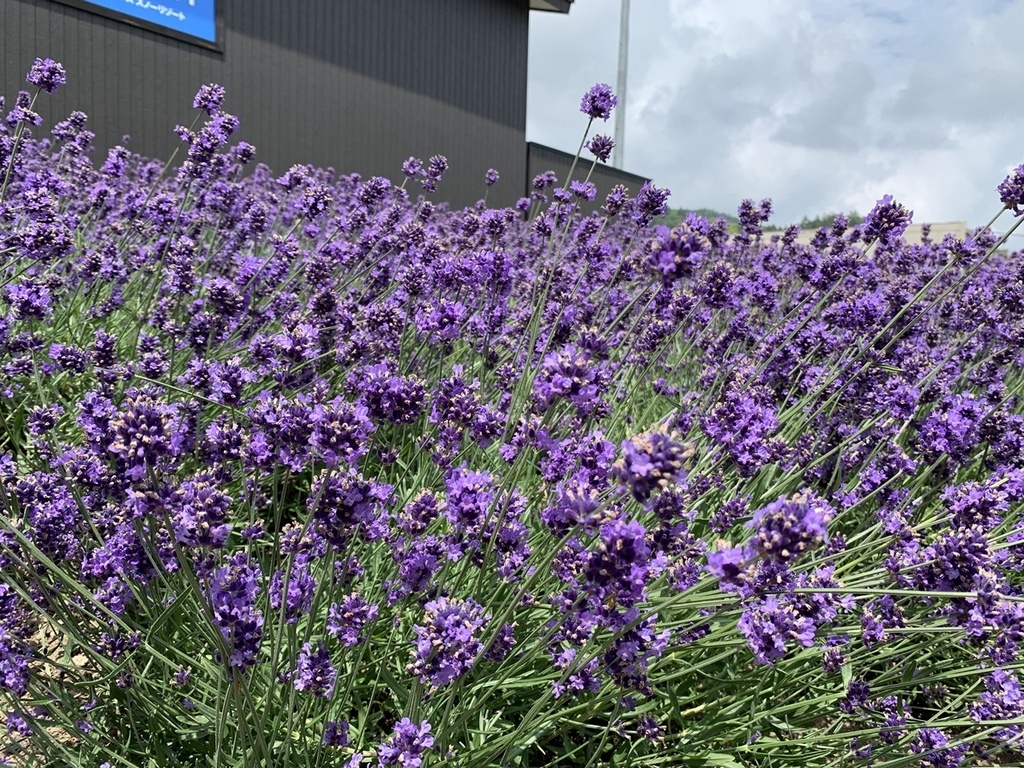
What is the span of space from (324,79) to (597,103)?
46.8 feet

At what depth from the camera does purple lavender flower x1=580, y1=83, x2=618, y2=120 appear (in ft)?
10.8

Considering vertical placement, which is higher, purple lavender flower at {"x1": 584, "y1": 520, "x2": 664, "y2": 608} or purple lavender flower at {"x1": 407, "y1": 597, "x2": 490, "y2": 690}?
purple lavender flower at {"x1": 584, "y1": 520, "x2": 664, "y2": 608}

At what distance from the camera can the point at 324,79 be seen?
15531mm

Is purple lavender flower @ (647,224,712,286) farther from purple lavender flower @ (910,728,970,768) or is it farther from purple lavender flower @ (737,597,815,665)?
purple lavender flower @ (910,728,970,768)

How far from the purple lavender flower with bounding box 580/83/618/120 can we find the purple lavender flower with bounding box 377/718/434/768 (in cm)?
276

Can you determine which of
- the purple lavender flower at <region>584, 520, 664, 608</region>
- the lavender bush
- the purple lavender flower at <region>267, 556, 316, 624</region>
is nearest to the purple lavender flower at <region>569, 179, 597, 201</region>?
the lavender bush

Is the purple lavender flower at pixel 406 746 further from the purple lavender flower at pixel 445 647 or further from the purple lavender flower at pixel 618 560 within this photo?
the purple lavender flower at pixel 618 560

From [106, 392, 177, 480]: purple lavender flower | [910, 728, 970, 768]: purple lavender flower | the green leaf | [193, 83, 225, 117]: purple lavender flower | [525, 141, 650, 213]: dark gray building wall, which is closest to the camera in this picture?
[106, 392, 177, 480]: purple lavender flower

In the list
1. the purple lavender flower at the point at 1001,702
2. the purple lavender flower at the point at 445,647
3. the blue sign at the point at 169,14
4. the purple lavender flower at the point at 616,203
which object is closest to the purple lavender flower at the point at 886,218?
the purple lavender flower at the point at 616,203

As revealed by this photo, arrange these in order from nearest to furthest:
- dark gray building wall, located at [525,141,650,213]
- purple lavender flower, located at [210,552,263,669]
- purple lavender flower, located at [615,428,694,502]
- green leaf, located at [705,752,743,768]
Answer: purple lavender flower, located at [615,428,694,502], purple lavender flower, located at [210,552,263,669], green leaf, located at [705,752,743,768], dark gray building wall, located at [525,141,650,213]

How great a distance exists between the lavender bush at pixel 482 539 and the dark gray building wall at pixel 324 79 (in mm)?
9039

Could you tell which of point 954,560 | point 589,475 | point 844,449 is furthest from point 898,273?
point 589,475

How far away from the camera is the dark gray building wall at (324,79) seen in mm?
11258

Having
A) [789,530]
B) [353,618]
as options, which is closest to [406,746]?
[353,618]
